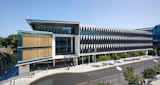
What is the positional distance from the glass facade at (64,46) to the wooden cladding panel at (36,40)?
6667mm

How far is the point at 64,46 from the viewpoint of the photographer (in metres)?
49.8

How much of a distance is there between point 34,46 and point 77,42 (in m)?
16.4

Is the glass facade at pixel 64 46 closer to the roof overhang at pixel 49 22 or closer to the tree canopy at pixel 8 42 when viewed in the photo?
the roof overhang at pixel 49 22

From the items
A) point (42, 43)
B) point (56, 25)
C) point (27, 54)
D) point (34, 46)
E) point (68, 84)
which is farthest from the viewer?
point (56, 25)

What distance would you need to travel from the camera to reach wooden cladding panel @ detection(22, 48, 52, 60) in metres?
32.1

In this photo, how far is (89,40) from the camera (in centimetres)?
4962

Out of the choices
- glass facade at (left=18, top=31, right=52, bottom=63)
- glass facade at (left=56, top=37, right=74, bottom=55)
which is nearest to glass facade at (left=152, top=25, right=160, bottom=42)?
glass facade at (left=56, top=37, right=74, bottom=55)

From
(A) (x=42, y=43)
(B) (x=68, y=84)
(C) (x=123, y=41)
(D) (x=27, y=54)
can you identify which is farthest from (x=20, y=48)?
(C) (x=123, y=41)

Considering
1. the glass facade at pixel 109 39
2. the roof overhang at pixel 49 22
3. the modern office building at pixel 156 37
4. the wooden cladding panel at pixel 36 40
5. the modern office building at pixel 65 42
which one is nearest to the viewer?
the wooden cladding panel at pixel 36 40

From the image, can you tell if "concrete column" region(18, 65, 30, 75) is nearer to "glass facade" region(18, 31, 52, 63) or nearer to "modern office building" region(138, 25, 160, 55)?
"glass facade" region(18, 31, 52, 63)

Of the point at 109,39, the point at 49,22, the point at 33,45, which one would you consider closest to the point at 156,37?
the point at 109,39

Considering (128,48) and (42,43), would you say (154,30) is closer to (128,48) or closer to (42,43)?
(128,48)

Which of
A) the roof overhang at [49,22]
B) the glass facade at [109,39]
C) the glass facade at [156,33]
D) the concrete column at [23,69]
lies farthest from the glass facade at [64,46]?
the glass facade at [156,33]

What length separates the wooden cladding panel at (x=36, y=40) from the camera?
105ft
